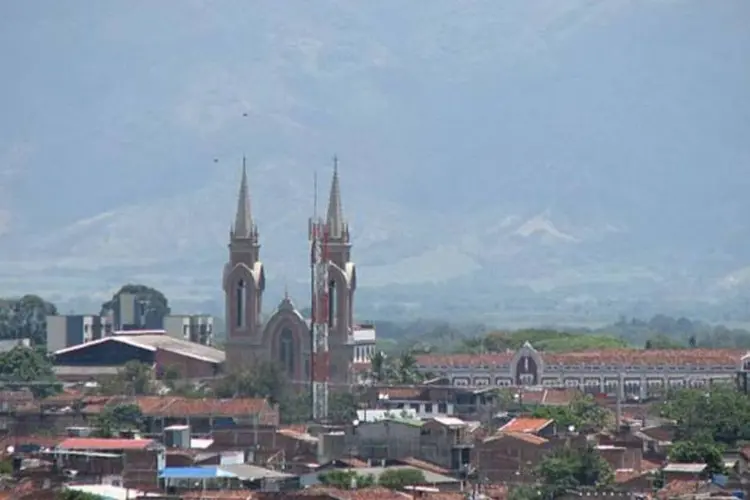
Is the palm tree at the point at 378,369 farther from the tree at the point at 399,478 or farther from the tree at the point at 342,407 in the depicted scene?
the tree at the point at 399,478

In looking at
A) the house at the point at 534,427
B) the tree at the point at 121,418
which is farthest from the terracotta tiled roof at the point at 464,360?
the house at the point at 534,427

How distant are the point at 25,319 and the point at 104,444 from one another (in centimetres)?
5574

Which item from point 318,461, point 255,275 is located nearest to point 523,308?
point 255,275

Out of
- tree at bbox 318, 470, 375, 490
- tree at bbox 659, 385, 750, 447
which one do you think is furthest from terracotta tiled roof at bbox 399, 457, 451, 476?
tree at bbox 659, 385, 750, 447

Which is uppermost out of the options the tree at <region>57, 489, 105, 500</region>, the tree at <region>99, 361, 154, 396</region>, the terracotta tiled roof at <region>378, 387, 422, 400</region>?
the tree at <region>99, 361, 154, 396</region>

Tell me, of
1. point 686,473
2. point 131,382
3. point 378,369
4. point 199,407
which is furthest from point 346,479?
point 378,369

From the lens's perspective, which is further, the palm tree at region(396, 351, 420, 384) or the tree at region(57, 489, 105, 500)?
the palm tree at region(396, 351, 420, 384)

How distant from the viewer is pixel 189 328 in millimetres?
109562

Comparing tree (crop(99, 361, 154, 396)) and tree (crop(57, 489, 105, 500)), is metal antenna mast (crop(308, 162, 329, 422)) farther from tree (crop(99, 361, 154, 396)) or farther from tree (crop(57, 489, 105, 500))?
tree (crop(57, 489, 105, 500))

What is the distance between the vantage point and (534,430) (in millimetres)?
66312

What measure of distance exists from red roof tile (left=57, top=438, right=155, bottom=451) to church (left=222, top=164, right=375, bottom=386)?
31315 mm

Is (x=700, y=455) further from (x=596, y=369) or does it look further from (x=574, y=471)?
(x=596, y=369)

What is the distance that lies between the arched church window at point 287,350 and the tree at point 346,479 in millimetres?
37810

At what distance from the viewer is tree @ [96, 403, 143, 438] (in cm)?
6881
